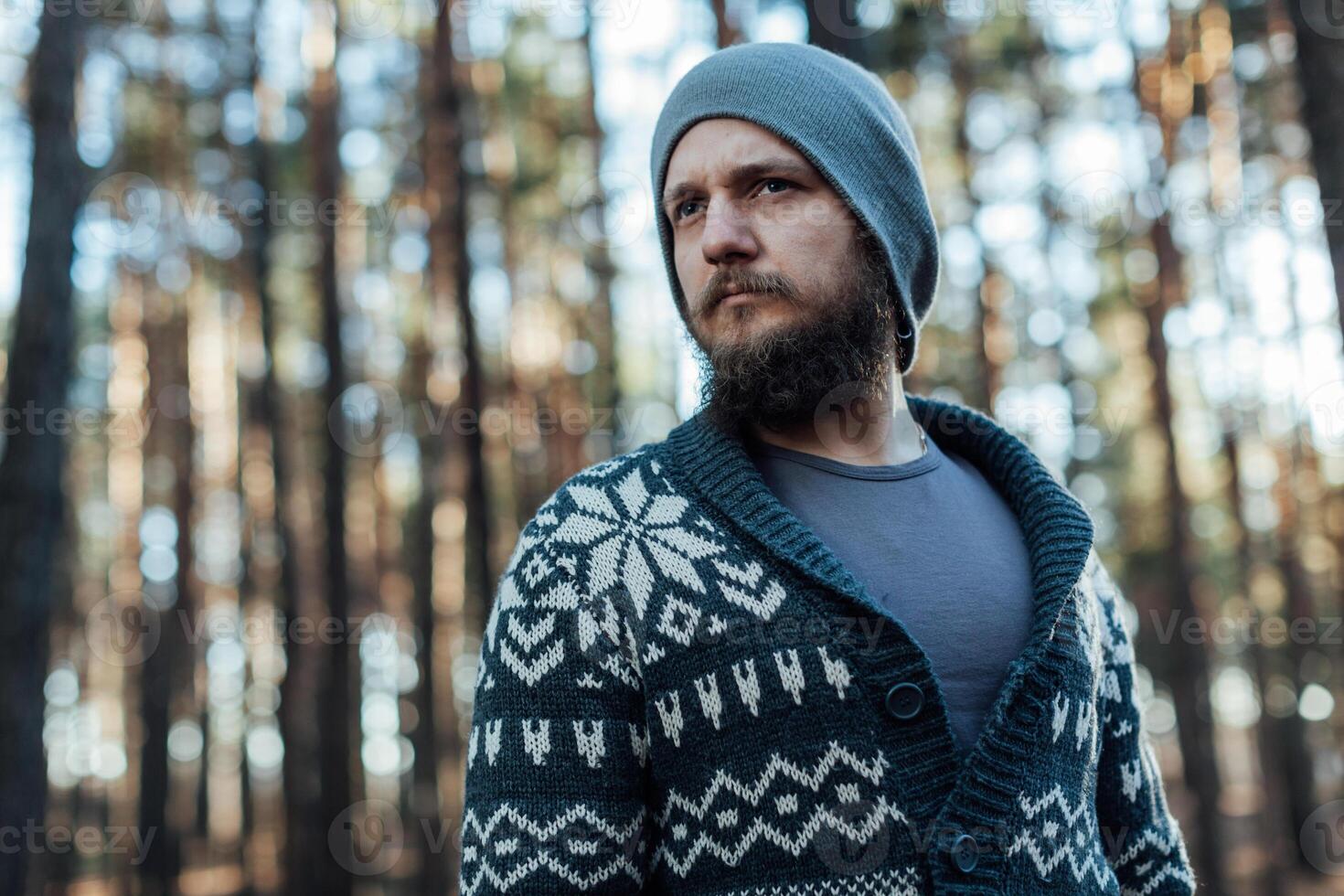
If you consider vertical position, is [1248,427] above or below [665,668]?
above

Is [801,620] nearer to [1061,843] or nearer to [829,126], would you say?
[1061,843]

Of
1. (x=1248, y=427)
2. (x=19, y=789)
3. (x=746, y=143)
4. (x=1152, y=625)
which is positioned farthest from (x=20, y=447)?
(x=1248, y=427)

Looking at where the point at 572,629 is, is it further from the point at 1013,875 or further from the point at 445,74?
the point at 445,74

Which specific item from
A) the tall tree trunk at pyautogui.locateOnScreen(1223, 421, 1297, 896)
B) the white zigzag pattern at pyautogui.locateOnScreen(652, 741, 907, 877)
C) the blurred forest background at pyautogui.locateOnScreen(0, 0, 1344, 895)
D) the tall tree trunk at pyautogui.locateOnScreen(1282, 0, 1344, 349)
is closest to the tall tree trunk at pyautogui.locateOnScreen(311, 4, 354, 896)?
the blurred forest background at pyautogui.locateOnScreen(0, 0, 1344, 895)

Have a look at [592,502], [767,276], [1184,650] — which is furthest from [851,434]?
[1184,650]

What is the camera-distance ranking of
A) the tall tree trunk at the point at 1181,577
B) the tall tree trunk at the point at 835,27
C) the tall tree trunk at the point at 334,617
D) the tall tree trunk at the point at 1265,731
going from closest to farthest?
the tall tree trunk at the point at 835,27
the tall tree trunk at the point at 1181,577
the tall tree trunk at the point at 334,617
the tall tree trunk at the point at 1265,731

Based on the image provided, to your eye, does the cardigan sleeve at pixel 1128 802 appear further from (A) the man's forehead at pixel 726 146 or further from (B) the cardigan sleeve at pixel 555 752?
(A) the man's forehead at pixel 726 146

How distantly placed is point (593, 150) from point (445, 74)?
238 cm

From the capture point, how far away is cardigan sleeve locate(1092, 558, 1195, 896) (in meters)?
2.13

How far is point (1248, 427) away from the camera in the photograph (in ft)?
53.7

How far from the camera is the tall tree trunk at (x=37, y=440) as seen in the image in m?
5.84

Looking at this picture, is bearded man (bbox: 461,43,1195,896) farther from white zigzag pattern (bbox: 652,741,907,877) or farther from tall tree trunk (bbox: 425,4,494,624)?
tall tree trunk (bbox: 425,4,494,624)

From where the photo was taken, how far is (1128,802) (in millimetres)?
2145

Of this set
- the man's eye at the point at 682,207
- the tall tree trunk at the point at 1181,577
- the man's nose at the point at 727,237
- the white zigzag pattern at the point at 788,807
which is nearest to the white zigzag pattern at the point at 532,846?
the white zigzag pattern at the point at 788,807
